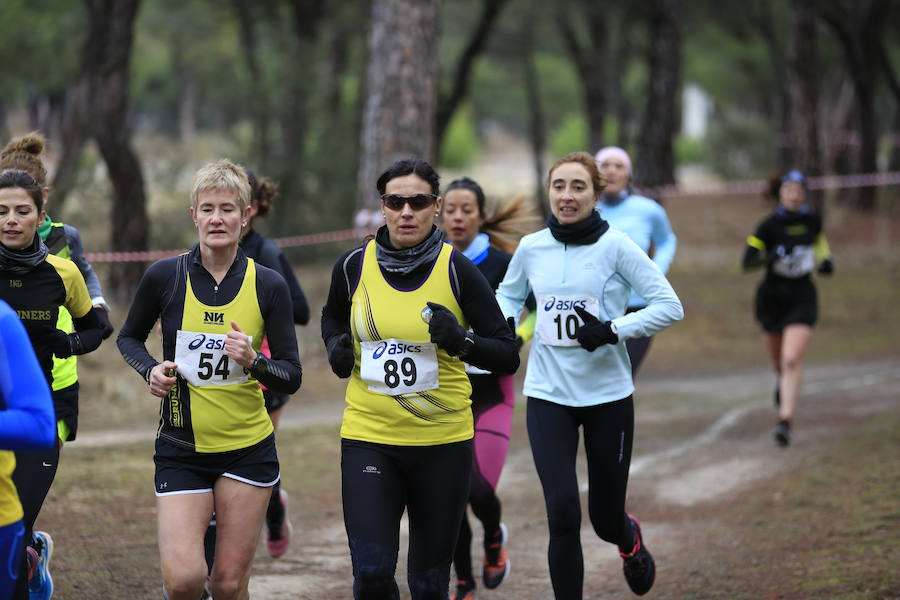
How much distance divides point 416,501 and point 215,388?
0.92m

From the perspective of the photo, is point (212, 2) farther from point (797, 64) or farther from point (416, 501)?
point (416, 501)

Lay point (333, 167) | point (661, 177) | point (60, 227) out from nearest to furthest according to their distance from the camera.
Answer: point (60, 227) → point (333, 167) → point (661, 177)

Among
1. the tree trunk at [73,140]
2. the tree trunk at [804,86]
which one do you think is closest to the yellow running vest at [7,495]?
the tree trunk at [73,140]

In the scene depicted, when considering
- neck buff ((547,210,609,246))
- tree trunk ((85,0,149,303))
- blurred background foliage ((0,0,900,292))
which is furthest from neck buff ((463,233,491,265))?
tree trunk ((85,0,149,303))

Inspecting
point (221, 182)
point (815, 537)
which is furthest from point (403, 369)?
point (815, 537)

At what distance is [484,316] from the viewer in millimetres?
4758

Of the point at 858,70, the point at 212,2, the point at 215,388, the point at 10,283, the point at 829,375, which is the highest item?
the point at 212,2

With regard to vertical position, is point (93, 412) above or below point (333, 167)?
below

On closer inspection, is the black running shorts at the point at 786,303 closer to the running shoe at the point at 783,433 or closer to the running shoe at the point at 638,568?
the running shoe at the point at 783,433

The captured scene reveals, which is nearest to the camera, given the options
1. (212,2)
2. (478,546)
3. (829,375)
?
(478,546)

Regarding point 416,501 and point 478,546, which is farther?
point 478,546

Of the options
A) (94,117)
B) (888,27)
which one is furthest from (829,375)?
(888,27)

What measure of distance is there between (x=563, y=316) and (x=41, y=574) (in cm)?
262

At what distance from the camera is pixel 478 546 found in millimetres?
7859
